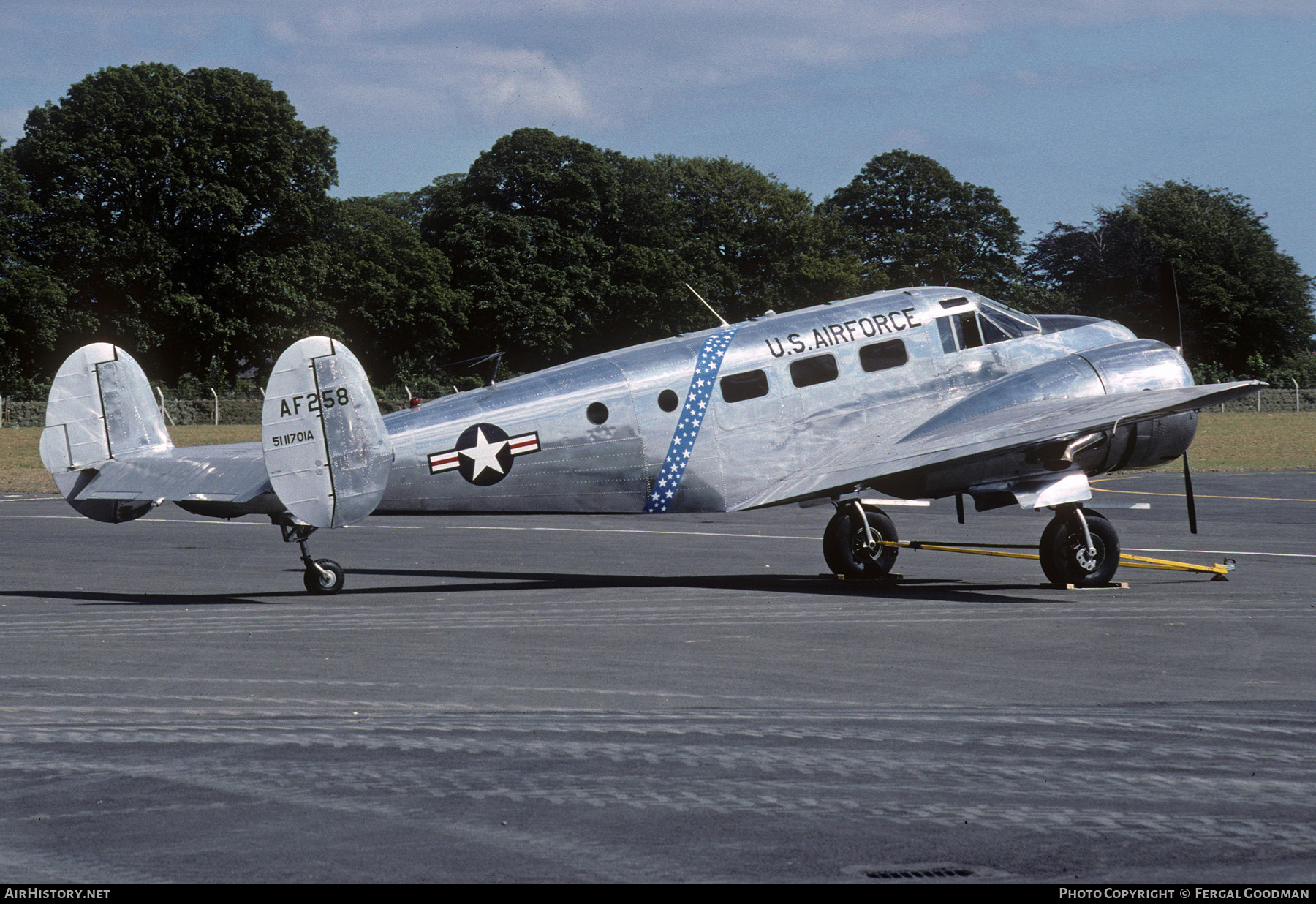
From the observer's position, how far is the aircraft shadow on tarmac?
16.0 metres

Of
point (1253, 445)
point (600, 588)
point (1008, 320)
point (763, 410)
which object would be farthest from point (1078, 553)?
point (1253, 445)

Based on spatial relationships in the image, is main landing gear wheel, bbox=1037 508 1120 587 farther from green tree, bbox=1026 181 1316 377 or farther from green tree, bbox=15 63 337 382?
green tree, bbox=1026 181 1316 377

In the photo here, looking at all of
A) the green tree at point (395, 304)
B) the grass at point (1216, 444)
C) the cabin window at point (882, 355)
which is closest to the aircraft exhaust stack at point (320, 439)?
the cabin window at point (882, 355)

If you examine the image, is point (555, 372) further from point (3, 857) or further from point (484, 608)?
point (3, 857)

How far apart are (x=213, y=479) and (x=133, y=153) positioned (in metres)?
66.1

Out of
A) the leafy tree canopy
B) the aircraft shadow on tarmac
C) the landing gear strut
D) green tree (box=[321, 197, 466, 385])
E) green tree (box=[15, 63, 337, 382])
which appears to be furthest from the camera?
green tree (box=[321, 197, 466, 385])

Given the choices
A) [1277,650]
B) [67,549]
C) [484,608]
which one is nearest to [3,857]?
[484,608]

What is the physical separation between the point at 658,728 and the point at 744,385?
865 centimetres

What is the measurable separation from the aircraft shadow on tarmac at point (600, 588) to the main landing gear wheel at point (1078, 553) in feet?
1.36

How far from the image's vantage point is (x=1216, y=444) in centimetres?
5247

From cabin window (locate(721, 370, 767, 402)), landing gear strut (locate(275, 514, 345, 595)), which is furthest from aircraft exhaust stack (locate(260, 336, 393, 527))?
cabin window (locate(721, 370, 767, 402))

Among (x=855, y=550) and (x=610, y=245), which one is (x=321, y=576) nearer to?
(x=855, y=550)

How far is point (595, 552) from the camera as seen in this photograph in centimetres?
2158

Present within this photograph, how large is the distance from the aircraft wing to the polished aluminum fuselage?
0.79ft
